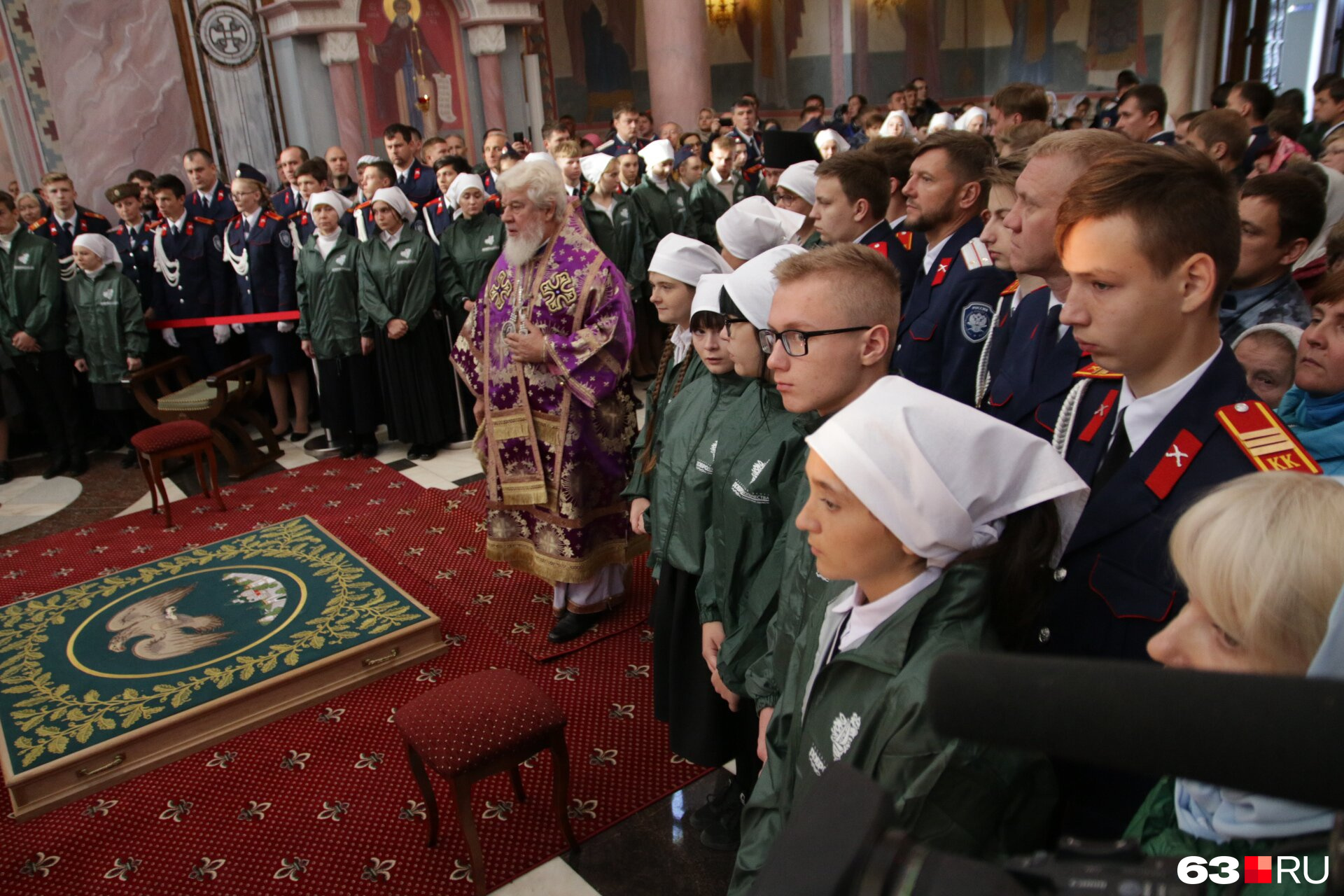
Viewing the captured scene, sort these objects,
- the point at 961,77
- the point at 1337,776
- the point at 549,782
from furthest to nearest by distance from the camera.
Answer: the point at 961,77 → the point at 549,782 → the point at 1337,776

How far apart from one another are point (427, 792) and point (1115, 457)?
2248 millimetres

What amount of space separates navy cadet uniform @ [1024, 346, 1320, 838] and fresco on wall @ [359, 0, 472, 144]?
12.3m

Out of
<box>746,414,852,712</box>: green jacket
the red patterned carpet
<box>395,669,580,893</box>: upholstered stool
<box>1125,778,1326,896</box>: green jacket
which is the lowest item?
the red patterned carpet

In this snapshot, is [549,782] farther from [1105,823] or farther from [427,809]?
[1105,823]

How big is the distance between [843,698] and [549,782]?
206 cm

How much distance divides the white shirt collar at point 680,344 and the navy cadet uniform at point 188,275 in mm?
5510

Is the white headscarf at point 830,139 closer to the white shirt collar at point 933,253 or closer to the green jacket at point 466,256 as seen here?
the green jacket at point 466,256

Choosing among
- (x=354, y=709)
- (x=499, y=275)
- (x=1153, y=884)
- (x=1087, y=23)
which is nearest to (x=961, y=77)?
(x=1087, y=23)

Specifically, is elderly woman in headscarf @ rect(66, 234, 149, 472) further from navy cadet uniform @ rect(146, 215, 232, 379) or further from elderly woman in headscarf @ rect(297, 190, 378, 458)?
elderly woman in headscarf @ rect(297, 190, 378, 458)

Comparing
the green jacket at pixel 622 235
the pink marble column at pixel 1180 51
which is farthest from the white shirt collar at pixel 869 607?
the pink marble column at pixel 1180 51

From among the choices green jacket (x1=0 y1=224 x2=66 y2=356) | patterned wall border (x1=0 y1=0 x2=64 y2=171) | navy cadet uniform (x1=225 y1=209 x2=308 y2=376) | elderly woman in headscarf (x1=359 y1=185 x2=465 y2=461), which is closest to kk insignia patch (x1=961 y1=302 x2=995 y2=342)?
elderly woman in headscarf (x1=359 y1=185 x2=465 y2=461)

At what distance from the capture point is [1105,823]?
1.50 metres

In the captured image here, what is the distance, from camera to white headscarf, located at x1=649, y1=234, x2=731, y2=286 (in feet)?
10.1

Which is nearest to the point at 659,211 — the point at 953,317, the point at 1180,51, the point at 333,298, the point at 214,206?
the point at 333,298
